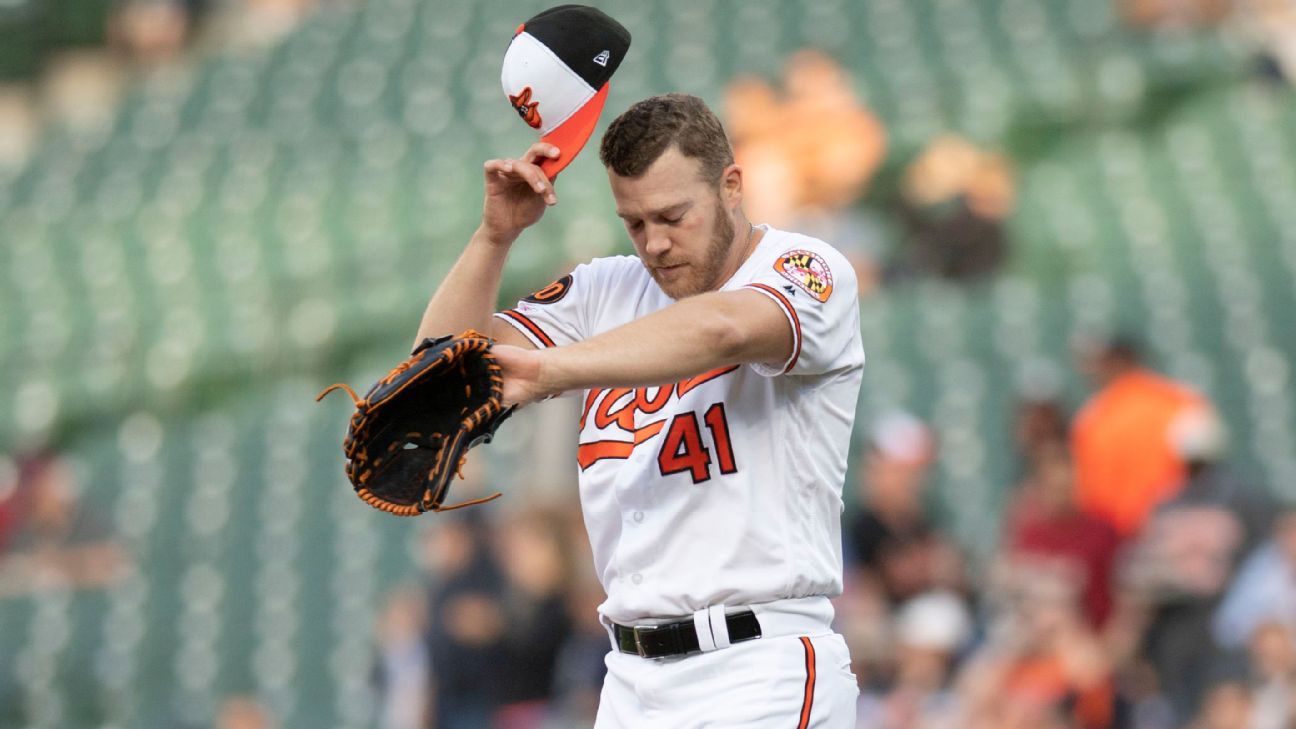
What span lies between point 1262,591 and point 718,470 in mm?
3201

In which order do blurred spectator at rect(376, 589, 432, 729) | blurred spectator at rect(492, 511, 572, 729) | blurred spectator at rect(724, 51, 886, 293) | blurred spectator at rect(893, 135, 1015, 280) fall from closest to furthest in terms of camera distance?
blurred spectator at rect(492, 511, 572, 729) < blurred spectator at rect(376, 589, 432, 729) < blurred spectator at rect(893, 135, 1015, 280) < blurred spectator at rect(724, 51, 886, 293)

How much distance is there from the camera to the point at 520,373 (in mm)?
2725

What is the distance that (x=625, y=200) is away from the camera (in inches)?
121

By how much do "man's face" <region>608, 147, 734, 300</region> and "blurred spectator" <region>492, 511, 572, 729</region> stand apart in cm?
390

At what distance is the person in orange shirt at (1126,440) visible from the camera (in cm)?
671

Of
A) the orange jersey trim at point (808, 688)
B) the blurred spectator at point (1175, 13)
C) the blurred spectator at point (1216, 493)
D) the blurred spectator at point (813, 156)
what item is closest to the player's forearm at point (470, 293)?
the orange jersey trim at point (808, 688)

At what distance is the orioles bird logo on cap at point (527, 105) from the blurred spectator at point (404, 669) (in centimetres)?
421

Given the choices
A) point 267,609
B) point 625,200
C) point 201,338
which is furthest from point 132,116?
point 625,200

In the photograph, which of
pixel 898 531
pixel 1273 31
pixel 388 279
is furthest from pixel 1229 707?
pixel 388 279

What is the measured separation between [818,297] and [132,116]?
12455mm

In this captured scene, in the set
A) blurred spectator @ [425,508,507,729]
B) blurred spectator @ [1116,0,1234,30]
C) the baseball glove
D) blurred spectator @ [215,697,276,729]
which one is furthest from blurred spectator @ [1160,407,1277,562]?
blurred spectator @ [1116,0,1234,30]

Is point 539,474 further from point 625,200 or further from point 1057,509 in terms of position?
point 625,200

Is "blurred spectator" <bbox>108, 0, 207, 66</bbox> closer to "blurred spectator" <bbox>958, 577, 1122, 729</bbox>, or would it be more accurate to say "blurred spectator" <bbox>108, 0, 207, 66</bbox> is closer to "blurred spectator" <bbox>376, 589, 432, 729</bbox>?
"blurred spectator" <bbox>376, 589, 432, 729</bbox>

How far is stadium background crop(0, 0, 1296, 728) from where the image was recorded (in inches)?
337
